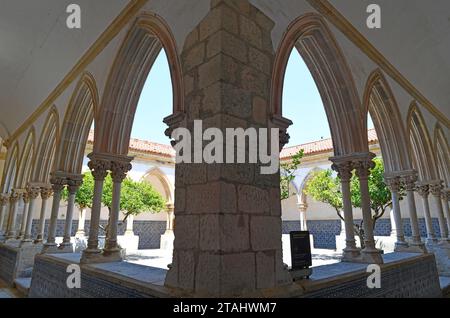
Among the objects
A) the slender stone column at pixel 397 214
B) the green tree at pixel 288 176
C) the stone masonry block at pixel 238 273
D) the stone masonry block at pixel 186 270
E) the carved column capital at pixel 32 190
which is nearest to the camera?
the stone masonry block at pixel 238 273

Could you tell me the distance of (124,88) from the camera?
432cm

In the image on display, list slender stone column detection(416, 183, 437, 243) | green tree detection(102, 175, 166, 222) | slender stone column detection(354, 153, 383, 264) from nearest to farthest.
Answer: slender stone column detection(354, 153, 383, 264) → slender stone column detection(416, 183, 437, 243) → green tree detection(102, 175, 166, 222)

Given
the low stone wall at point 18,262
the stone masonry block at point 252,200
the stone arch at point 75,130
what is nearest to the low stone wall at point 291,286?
the stone masonry block at point 252,200

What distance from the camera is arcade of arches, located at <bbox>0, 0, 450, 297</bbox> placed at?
1.95 metres

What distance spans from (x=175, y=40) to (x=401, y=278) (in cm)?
403

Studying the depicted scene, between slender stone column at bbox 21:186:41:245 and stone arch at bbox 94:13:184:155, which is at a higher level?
stone arch at bbox 94:13:184:155

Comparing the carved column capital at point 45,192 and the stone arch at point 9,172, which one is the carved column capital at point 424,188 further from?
the stone arch at point 9,172

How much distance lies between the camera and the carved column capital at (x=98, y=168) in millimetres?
4166

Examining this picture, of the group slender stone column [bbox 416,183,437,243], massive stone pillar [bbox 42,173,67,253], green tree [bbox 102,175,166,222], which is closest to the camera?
massive stone pillar [bbox 42,173,67,253]

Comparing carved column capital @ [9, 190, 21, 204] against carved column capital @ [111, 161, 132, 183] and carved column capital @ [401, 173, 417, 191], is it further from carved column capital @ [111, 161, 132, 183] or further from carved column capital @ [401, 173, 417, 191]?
carved column capital @ [401, 173, 417, 191]

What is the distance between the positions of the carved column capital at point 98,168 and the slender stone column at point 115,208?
12cm

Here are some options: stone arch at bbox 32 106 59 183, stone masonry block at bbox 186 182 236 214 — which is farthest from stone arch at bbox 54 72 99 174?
stone masonry block at bbox 186 182 236 214

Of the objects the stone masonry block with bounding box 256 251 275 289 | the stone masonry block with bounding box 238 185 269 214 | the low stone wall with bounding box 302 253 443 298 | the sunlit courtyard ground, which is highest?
the stone masonry block with bounding box 238 185 269 214

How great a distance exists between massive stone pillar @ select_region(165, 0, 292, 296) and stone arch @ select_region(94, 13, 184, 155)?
1.90 meters
